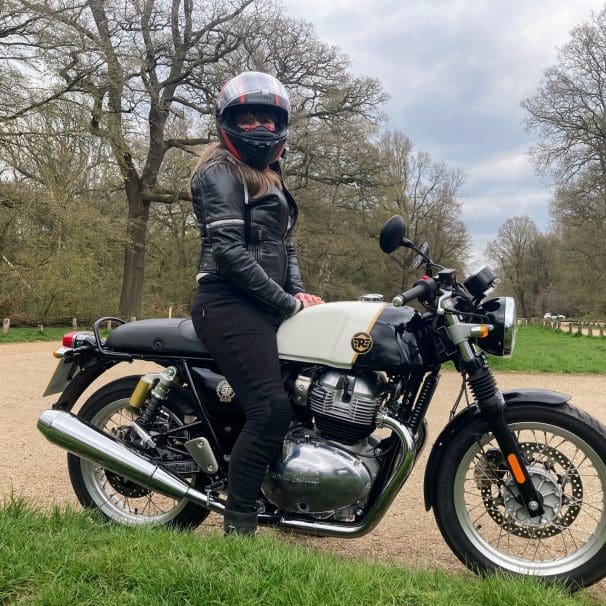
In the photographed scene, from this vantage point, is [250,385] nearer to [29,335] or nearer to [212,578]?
[212,578]

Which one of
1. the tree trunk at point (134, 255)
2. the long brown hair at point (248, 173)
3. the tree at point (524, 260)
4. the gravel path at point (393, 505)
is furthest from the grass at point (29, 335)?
the tree at point (524, 260)

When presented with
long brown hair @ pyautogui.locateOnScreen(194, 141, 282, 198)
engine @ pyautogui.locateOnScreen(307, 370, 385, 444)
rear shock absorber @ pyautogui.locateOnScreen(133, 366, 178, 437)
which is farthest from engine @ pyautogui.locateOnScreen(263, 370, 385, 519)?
long brown hair @ pyautogui.locateOnScreen(194, 141, 282, 198)

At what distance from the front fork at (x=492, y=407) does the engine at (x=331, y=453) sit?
1.37ft

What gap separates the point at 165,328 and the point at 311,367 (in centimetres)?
83

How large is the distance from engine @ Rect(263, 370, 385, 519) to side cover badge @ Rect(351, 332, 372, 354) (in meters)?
0.15

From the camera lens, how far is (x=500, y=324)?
278 cm

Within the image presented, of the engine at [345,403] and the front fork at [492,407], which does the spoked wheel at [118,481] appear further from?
the front fork at [492,407]

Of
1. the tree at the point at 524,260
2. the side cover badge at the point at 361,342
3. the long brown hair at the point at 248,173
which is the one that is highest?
the tree at the point at 524,260

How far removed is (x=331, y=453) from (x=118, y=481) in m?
1.35

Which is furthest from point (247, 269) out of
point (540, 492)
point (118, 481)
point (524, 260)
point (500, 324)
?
point (524, 260)

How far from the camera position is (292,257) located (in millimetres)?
3555

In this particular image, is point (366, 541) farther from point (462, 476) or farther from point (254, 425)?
point (254, 425)

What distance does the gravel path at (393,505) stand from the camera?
3.26 metres

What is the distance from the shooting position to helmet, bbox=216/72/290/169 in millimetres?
2953
